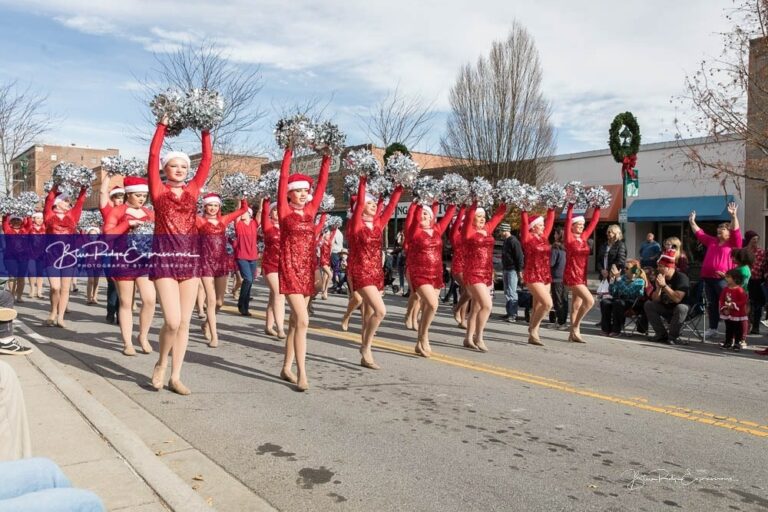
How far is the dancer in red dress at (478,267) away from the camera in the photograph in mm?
8891

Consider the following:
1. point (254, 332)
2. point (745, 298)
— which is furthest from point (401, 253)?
point (745, 298)

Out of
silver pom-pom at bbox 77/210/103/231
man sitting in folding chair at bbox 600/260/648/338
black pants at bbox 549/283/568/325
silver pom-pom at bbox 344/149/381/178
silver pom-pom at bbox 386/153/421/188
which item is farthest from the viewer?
silver pom-pom at bbox 77/210/103/231

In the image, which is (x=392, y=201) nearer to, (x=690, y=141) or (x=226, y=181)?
(x=226, y=181)

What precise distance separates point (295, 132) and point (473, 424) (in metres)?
3.26

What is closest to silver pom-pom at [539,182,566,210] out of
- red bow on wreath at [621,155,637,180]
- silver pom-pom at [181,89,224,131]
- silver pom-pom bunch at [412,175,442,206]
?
silver pom-pom bunch at [412,175,442,206]

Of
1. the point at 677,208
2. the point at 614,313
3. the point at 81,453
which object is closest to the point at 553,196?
the point at 614,313

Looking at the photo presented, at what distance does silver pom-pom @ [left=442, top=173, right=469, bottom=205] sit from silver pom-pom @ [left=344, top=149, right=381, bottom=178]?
189 centimetres

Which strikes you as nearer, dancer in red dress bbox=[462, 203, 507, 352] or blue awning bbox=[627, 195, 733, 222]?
dancer in red dress bbox=[462, 203, 507, 352]

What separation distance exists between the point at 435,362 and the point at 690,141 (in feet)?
65.2

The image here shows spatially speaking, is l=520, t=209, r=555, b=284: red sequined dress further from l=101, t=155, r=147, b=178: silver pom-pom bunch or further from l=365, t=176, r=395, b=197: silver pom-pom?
l=101, t=155, r=147, b=178: silver pom-pom bunch

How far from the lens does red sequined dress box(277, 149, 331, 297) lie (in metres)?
6.36

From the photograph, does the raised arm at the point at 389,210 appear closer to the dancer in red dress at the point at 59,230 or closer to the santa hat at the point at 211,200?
the santa hat at the point at 211,200

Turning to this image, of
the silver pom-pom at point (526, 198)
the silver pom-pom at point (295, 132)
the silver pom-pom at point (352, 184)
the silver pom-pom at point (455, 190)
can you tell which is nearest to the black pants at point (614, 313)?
the silver pom-pom at point (526, 198)

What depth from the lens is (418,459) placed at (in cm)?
445
